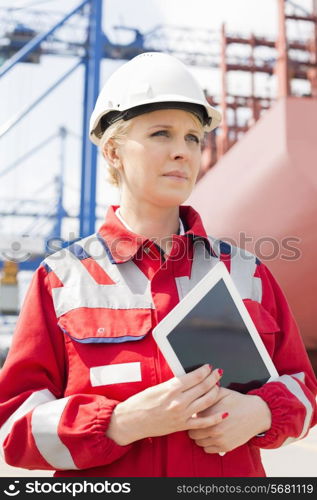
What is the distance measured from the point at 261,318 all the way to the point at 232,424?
0.96 ft

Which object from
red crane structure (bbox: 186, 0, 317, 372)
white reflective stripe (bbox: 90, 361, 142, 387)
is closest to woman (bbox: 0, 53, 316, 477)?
white reflective stripe (bbox: 90, 361, 142, 387)

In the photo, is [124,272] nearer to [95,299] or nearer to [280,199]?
[95,299]

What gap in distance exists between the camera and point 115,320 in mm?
1343

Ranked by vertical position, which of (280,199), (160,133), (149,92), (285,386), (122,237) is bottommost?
(285,386)

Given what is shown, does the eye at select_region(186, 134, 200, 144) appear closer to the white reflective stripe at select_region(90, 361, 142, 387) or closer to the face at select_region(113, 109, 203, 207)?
the face at select_region(113, 109, 203, 207)

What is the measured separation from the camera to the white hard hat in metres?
1.43

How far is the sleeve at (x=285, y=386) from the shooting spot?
1.28 meters

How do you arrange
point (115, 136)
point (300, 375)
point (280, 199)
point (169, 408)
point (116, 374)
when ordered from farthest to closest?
point (280, 199) → point (115, 136) → point (300, 375) → point (116, 374) → point (169, 408)

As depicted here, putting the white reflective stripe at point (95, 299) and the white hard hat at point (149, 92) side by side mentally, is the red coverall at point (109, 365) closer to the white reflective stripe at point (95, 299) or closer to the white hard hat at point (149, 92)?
the white reflective stripe at point (95, 299)

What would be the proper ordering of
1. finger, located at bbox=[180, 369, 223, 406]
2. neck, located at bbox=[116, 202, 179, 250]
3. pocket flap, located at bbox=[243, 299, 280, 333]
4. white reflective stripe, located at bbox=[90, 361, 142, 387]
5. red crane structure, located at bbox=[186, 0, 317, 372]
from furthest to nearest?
red crane structure, located at bbox=[186, 0, 317, 372] → neck, located at bbox=[116, 202, 179, 250] → pocket flap, located at bbox=[243, 299, 280, 333] → white reflective stripe, located at bbox=[90, 361, 142, 387] → finger, located at bbox=[180, 369, 223, 406]

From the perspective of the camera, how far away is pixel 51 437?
4.02 feet

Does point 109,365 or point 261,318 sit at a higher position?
point 261,318

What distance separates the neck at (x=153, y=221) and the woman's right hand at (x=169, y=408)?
0.44 m

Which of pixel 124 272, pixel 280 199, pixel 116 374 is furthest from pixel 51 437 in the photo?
pixel 280 199
